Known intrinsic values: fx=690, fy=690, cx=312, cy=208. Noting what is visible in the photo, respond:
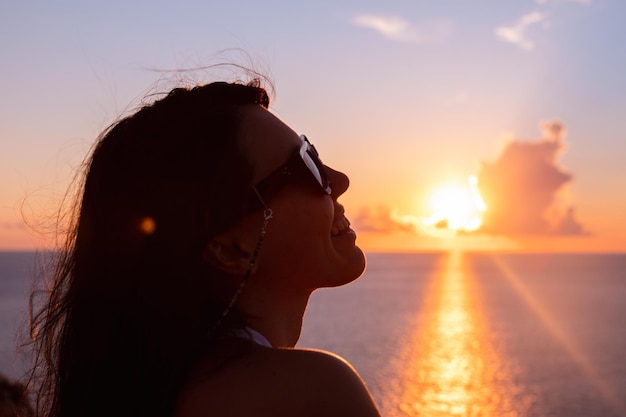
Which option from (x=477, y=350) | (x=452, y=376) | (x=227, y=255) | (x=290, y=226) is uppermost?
(x=290, y=226)

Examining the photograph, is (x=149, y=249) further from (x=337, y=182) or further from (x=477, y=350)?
(x=477, y=350)

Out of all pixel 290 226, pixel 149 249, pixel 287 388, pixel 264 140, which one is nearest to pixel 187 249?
pixel 149 249

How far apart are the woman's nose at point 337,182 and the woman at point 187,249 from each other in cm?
17

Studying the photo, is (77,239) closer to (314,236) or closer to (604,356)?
(314,236)

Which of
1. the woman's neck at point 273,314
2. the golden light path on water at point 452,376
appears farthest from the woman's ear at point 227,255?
the golden light path on water at point 452,376

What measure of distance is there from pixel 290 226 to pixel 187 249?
0.34m

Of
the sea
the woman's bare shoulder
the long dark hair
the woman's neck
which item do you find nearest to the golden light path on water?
the sea

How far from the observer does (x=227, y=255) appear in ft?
7.29

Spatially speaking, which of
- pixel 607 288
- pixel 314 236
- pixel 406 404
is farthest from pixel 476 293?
pixel 314 236

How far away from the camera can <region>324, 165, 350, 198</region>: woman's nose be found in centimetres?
259

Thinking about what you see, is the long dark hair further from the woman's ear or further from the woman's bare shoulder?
the woman's bare shoulder

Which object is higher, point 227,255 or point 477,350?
point 227,255

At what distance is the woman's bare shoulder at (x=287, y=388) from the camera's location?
1699 mm

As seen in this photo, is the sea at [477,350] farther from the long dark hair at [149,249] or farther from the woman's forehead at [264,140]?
the woman's forehead at [264,140]
